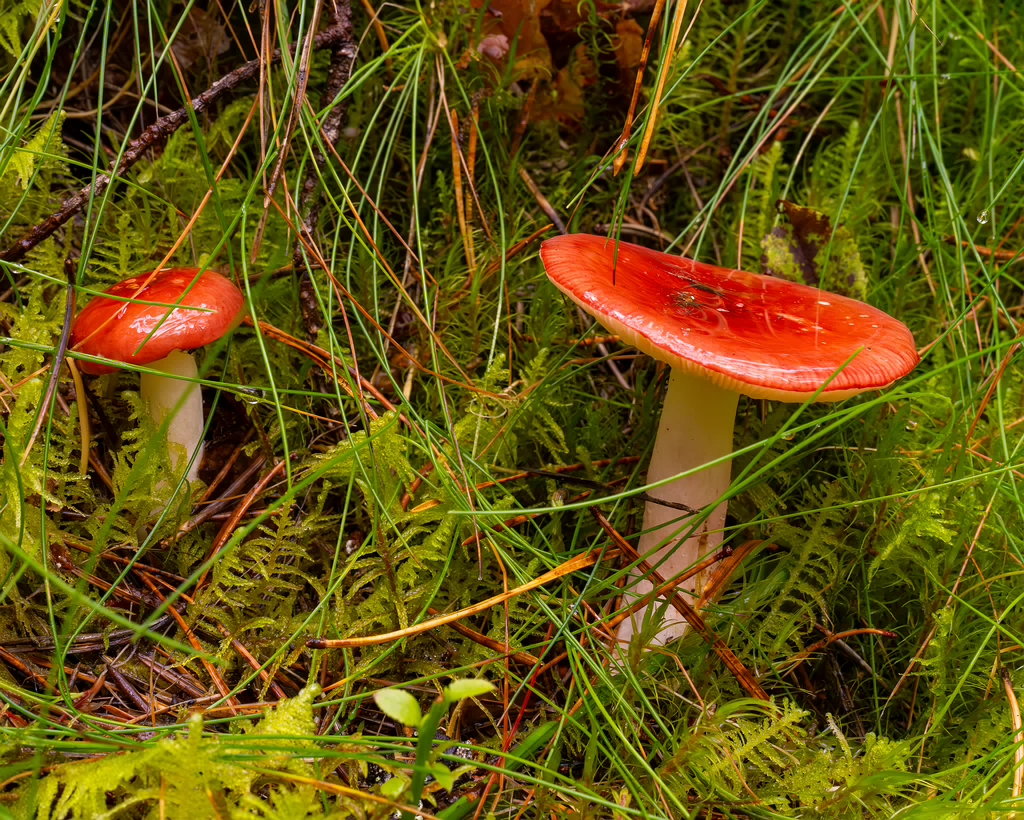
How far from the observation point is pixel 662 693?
5.55ft

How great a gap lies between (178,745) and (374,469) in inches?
26.7

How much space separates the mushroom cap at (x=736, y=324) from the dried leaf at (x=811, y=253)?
410 millimetres

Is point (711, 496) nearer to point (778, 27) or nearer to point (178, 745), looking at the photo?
point (178, 745)

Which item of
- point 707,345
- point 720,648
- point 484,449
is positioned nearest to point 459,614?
point 484,449

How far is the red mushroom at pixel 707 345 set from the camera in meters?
1.49

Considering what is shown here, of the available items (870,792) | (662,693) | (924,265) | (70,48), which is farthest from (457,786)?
(70,48)

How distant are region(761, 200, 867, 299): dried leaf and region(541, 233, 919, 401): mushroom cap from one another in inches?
16.2

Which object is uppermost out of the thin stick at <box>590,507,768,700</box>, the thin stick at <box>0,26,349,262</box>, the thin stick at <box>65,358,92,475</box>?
the thin stick at <box>0,26,349,262</box>

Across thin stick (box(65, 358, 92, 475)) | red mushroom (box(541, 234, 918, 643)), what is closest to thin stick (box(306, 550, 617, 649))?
red mushroom (box(541, 234, 918, 643))

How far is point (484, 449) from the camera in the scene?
1.97 m

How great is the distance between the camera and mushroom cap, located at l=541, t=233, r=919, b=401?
4.85 feet

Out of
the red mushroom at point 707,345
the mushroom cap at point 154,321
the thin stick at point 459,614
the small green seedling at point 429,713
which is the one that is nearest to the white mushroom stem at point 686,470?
the red mushroom at point 707,345

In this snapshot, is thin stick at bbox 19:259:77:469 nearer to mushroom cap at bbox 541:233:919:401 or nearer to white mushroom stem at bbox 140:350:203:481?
white mushroom stem at bbox 140:350:203:481

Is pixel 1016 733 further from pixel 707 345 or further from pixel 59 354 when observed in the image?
pixel 59 354
